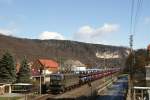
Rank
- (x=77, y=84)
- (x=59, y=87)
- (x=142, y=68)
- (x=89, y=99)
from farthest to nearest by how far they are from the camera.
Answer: (x=142, y=68) → (x=77, y=84) → (x=59, y=87) → (x=89, y=99)

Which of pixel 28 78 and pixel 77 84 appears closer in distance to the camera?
pixel 28 78

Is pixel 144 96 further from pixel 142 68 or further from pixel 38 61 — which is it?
pixel 38 61

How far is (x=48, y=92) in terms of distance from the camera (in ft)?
217

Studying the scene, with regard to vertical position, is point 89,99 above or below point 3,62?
below

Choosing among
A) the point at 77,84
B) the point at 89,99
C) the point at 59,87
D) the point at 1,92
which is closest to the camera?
the point at 89,99

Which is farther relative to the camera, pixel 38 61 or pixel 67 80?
pixel 38 61

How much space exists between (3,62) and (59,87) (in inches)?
581

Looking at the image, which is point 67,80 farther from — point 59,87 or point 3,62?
point 3,62

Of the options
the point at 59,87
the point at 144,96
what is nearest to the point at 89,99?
the point at 144,96

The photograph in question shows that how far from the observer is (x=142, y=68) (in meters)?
108

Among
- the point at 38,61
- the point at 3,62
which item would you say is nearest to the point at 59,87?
the point at 3,62

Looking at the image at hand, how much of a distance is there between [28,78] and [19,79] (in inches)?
73.0

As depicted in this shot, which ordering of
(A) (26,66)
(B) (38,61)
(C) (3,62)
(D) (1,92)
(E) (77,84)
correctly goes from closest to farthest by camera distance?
(D) (1,92) → (C) (3,62) → (A) (26,66) → (E) (77,84) → (B) (38,61)

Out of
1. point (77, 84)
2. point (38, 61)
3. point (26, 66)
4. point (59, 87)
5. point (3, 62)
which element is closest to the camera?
point (59, 87)
